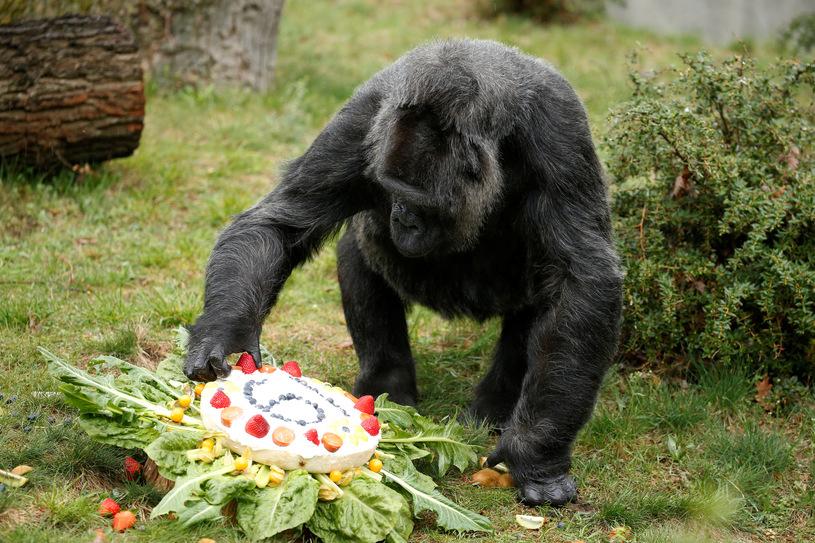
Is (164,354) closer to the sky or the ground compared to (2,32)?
closer to the ground

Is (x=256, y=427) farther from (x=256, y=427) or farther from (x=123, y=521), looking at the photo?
(x=123, y=521)

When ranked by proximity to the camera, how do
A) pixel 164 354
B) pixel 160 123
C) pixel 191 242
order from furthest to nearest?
pixel 160 123 → pixel 191 242 → pixel 164 354

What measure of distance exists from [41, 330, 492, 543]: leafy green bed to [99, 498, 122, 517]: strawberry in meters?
0.25

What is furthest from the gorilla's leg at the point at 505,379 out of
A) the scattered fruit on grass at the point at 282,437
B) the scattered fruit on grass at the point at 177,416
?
the scattered fruit on grass at the point at 177,416

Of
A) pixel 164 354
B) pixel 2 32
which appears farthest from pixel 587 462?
pixel 2 32

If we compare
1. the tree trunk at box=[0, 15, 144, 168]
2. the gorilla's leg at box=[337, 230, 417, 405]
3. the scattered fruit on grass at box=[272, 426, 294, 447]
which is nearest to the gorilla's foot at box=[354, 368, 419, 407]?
the gorilla's leg at box=[337, 230, 417, 405]

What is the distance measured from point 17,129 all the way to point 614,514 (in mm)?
5792

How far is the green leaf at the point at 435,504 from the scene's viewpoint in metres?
4.56

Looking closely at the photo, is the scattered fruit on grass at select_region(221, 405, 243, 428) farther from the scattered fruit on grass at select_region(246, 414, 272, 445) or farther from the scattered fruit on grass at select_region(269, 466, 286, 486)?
the scattered fruit on grass at select_region(269, 466, 286, 486)

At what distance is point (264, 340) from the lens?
674 centimetres

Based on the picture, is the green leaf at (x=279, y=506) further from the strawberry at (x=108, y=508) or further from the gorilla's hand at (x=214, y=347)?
the gorilla's hand at (x=214, y=347)

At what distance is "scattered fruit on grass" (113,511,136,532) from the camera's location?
4.14 m

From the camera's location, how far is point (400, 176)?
4684 millimetres

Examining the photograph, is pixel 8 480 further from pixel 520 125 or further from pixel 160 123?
pixel 160 123
